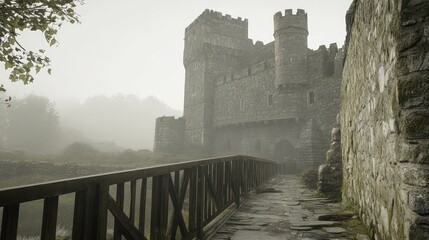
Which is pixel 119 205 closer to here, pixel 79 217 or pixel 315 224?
pixel 79 217

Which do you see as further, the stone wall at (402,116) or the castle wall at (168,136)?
the castle wall at (168,136)

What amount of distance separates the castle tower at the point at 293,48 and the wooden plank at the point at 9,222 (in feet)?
63.0

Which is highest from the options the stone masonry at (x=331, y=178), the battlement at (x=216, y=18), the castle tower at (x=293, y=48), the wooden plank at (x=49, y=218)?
the battlement at (x=216, y=18)

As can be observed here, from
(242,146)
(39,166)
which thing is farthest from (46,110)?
(242,146)

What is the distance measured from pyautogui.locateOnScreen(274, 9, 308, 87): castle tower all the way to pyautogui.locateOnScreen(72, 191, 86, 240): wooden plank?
1878 centimetres

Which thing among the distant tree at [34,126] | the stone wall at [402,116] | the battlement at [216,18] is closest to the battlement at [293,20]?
the battlement at [216,18]

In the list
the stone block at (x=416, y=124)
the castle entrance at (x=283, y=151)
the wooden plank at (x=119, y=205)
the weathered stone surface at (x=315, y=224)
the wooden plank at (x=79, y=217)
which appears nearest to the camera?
the wooden plank at (x=79, y=217)

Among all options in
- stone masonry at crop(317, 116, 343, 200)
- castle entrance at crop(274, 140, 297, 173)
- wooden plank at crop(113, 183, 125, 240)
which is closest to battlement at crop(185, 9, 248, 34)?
castle entrance at crop(274, 140, 297, 173)

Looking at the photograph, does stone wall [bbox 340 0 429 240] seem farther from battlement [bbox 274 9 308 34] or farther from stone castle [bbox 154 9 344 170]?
battlement [bbox 274 9 308 34]

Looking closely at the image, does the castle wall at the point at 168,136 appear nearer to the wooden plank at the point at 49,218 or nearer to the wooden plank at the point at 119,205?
the wooden plank at the point at 119,205

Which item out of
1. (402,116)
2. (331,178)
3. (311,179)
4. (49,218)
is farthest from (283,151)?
(49,218)

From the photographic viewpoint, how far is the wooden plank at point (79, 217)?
1.68 meters

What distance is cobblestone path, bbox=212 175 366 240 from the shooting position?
144 inches

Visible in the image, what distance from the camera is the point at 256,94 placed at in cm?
2269
